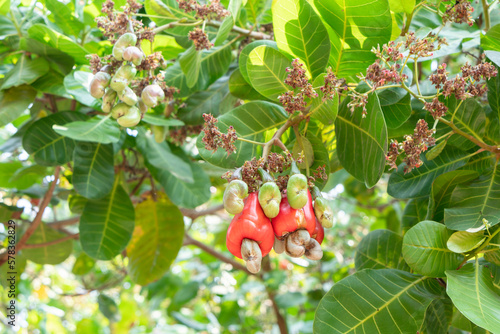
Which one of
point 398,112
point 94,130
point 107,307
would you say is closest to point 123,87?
point 94,130

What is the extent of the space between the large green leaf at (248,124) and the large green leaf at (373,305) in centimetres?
40

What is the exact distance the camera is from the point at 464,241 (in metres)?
1.02

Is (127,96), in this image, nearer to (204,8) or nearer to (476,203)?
(204,8)

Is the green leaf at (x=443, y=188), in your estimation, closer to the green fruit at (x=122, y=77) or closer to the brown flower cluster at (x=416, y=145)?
the brown flower cluster at (x=416, y=145)

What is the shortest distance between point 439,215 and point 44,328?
4.15 meters

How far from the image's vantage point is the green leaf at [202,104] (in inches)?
65.1

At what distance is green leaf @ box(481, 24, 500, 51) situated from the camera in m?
1.12

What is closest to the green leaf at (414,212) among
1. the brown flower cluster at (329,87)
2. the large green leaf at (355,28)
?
the large green leaf at (355,28)

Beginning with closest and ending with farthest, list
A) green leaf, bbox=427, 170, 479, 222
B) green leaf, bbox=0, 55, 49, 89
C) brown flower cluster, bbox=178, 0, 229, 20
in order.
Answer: green leaf, bbox=427, 170, 479, 222, brown flower cluster, bbox=178, 0, 229, 20, green leaf, bbox=0, 55, 49, 89

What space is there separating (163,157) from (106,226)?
0.36 m

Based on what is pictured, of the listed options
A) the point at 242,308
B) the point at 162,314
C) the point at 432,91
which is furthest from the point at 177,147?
the point at 162,314

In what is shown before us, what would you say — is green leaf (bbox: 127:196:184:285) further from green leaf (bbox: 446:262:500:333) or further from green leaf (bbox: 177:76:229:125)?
green leaf (bbox: 446:262:500:333)

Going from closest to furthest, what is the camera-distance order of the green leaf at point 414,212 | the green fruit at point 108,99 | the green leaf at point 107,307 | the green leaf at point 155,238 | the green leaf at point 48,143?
the green fruit at point 108,99 → the green leaf at point 414,212 → the green leaf at point 48,143 → the green leaf at point 155,238 → the green leaf at point 107,307

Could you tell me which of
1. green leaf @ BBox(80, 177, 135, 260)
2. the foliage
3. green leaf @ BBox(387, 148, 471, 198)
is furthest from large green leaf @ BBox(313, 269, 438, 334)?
green leaf @ BBox(80, 177, 135, 260)
